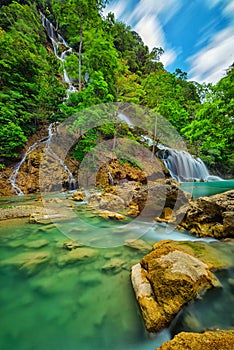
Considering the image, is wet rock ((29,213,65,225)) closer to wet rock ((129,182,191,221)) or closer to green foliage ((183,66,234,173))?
wet rock ((129,182,191,221))

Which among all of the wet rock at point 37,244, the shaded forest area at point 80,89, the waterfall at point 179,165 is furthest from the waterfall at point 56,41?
the wet rock at point 37,244

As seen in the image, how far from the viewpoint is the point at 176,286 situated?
163 cm

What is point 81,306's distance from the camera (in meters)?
1.81

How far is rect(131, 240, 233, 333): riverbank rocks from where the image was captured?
149cm

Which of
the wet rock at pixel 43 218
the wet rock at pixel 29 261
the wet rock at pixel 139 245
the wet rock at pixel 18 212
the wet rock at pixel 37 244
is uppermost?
the wet rock at pixel 18 212

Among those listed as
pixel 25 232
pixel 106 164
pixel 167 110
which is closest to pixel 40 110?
pixel 106 164

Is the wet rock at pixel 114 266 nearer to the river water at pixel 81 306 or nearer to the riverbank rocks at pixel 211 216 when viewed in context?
the river water at pixel 81 306

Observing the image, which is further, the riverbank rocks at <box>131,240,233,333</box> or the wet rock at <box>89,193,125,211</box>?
the wet rock at <box>89,193,125,211</box>

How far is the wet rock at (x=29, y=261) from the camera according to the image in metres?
2.48

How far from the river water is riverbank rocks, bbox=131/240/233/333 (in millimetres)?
99

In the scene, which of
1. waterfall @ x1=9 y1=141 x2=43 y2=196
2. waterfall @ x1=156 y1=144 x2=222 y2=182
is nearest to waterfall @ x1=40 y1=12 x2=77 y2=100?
waterfall @ x1=156 y1=144 x2=222 y2=182

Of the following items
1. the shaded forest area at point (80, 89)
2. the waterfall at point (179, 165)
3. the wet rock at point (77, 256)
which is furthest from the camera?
the waterfall at point (179, 165)

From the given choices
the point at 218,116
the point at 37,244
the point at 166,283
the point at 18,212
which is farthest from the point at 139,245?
the point at 218,116

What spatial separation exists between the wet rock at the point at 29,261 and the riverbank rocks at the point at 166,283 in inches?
61.0
